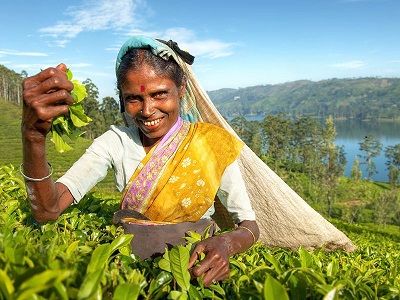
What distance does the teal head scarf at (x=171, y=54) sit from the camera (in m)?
2.17

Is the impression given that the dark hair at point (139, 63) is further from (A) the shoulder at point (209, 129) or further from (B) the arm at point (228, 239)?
(B) the arm at point (228, 239)

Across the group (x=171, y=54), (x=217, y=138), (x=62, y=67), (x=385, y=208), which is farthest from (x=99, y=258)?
(x=385, y=208)

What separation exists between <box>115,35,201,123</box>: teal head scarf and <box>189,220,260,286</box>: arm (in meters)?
1.18

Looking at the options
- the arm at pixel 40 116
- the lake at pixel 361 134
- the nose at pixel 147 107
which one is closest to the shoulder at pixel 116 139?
the nose at pixel 147 107

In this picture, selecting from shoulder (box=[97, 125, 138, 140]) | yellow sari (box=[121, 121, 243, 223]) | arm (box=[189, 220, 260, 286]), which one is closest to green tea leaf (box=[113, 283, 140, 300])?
arm (box=[189, 220, 260, 286])

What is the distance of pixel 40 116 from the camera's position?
4.76 ft

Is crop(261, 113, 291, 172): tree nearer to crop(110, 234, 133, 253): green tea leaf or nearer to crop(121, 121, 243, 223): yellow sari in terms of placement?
crop(121, 121, 243, 223): yellow sari

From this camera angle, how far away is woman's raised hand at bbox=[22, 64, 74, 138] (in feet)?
4.72

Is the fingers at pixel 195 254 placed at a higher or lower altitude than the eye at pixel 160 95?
lower

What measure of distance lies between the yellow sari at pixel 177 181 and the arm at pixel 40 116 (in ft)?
1.94

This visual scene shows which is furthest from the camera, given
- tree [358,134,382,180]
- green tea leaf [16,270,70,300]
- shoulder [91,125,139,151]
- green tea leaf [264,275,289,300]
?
tree [358,134,382,180]

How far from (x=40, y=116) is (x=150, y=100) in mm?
806

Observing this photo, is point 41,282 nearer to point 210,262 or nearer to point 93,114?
point 210,262

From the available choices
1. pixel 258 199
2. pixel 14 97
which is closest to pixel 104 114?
pixel 14 97
